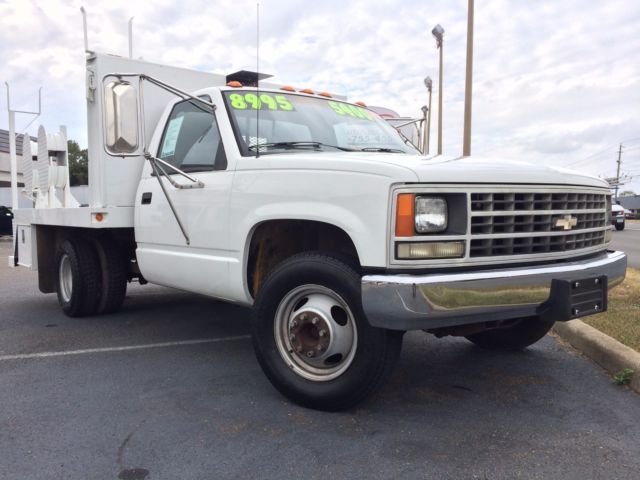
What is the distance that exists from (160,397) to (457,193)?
2247 mm

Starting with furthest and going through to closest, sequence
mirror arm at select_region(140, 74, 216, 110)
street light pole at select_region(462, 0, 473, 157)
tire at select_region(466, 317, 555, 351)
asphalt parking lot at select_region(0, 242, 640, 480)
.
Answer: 1. street light pole at select_region(462, 0, 473, 157)
2. tire at select_region(466, 317, 555, 351)
3. mirror arm at select_region(140, 74, 216, 110)
4. asphalt parking lot at select_region(0, 242, 640, 480)

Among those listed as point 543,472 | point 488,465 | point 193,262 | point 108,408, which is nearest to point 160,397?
point 108,408

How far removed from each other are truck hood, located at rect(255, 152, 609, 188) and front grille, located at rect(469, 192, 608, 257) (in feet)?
0.29

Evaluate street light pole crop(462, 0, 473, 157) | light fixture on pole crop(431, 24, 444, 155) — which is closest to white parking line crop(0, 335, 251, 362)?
street light pole crop(462, 0, 473, 157)

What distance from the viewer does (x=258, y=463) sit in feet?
9.19

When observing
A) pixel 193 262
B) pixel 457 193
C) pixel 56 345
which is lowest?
pixel 56 345

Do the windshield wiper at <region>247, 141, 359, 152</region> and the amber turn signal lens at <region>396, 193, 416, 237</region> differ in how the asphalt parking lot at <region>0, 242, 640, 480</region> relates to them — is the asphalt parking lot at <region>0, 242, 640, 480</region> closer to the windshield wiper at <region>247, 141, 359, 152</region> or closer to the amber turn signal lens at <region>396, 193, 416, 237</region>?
the amber turn signal lens at <region>396, 193, 416, 237</region>

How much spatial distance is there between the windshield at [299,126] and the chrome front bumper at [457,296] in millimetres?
1483

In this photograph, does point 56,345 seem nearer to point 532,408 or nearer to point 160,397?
point 160,397

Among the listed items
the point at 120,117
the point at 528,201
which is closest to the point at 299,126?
the point at 120,117

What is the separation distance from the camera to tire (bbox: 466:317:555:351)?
4.38 metres

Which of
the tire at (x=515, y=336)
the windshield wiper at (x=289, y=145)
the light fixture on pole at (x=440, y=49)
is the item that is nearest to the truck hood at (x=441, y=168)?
the windshield wiper at (x=289, y=145)

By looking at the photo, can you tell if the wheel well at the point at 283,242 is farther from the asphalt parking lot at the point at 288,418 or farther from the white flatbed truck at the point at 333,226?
the asphalt parking lot at the point at 288,418

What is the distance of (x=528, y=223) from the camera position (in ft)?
10.6
